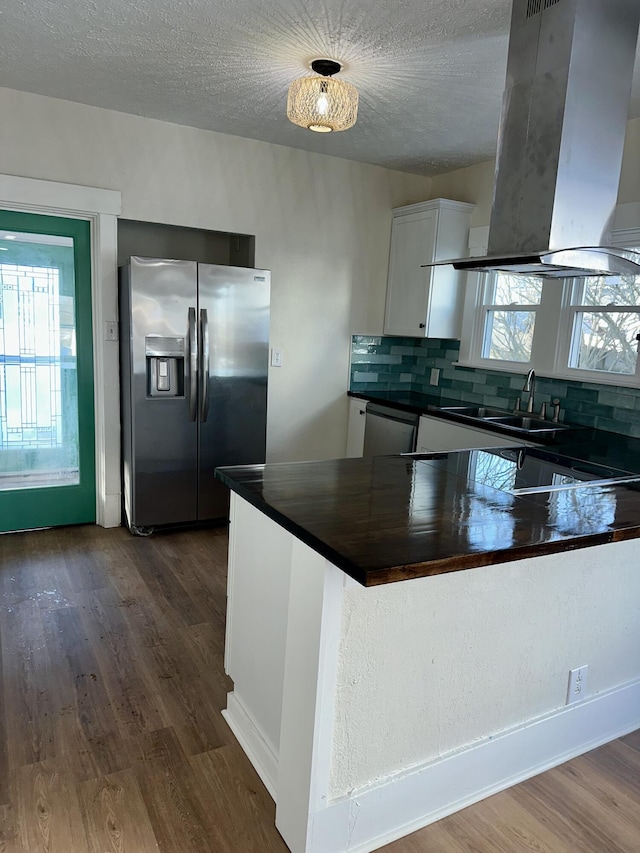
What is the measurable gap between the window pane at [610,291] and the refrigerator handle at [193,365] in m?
2.27

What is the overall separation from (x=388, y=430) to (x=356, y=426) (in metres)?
0.46

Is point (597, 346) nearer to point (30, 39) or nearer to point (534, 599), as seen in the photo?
point (534, 599)

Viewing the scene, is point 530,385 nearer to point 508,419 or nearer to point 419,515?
point 508,419

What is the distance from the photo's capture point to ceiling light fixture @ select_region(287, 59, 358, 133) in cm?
248

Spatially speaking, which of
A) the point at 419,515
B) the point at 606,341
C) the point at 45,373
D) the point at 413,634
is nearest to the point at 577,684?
the point at 413,634

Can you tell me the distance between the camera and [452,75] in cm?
271

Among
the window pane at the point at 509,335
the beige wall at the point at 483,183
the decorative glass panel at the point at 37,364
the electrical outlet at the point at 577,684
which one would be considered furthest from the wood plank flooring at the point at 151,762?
the beige wall at the point at 483,183

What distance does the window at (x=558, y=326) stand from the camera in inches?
129

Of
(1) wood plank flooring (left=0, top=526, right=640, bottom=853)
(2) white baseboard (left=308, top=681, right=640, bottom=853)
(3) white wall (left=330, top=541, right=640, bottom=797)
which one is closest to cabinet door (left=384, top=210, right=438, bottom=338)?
(1) wood plank flooring (left=0, top=526, right=640, bottom=853)

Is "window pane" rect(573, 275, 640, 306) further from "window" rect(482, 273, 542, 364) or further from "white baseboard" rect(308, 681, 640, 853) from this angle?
"white baseboard" rect(308, 681, 640, 853)

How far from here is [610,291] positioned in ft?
10.9

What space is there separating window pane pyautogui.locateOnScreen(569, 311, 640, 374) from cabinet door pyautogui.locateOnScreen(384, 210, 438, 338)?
3.56 feet

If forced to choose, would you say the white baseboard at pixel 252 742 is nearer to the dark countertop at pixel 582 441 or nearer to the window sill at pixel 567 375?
the dark countertop at pixel 582 441

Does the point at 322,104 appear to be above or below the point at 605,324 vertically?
above
